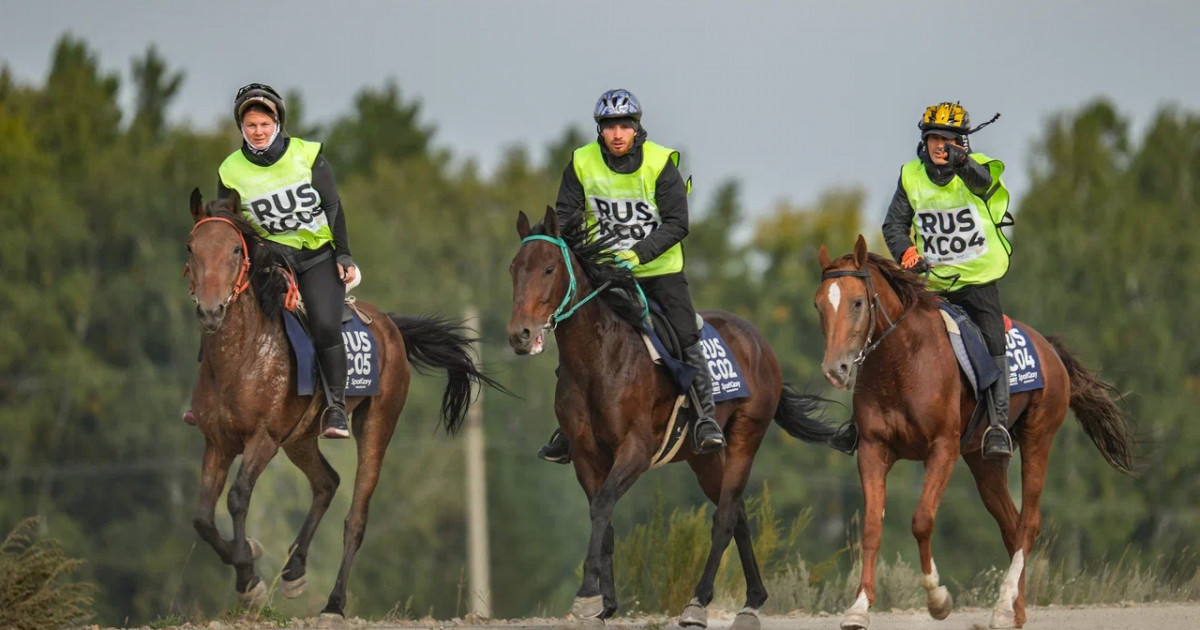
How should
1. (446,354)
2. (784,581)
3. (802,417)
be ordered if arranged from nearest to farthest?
(802,417), (446,354), (784,581)

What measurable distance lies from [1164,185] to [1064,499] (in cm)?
1382

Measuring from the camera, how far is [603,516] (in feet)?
39.7

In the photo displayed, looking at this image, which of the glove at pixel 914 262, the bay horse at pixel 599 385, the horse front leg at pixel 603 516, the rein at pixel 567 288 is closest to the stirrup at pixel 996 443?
the glove at pixel 914 262

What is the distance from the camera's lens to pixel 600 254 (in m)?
12.8

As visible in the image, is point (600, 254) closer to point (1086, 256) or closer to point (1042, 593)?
point (1042, 593)

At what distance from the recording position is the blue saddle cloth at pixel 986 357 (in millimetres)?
13086

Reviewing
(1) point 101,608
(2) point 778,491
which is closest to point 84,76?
(1) point 101,608

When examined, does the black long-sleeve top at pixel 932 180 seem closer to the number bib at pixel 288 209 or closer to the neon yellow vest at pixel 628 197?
the neon yellow vest at pixel 628 197

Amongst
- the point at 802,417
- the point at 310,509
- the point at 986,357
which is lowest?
the point at 310,509

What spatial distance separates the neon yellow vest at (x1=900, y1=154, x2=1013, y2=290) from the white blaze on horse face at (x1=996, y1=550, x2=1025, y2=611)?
2.02 metres

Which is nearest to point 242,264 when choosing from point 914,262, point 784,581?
point 914,262

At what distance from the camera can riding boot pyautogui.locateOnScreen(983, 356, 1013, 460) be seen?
13227 mm

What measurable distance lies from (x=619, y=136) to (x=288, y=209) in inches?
93.5

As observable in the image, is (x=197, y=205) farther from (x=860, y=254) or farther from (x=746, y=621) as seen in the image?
(x=746, y=621)
